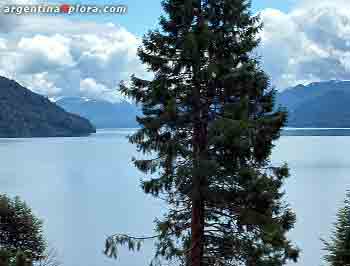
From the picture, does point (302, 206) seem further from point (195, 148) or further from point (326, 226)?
point (195, 148)

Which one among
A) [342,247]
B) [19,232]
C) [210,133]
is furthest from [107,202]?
[210,133]

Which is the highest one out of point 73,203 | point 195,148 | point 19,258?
point 195,148

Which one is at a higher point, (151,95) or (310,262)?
(151,95)

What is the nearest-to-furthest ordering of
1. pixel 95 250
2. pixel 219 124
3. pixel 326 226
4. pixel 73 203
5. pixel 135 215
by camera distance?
1. pixel 219 124
2. pixel 95 250
3. pixel 326 226
4. pixel 135 215
5. pixel 73 203

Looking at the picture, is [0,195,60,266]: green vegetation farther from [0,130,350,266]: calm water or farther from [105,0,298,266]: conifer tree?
[105,0,298,266]: conifer tree

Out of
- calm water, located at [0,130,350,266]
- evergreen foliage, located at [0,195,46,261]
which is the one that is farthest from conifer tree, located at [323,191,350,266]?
calm water, located at [0,130,350,266]

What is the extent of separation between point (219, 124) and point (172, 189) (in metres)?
3.58

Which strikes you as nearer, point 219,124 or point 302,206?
point 219,124

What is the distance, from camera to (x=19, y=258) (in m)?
19.9

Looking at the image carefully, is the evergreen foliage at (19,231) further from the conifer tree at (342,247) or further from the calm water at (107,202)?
the conifer tree at (342,247)

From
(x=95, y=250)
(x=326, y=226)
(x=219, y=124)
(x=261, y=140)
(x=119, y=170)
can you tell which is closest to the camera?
(x=219, y=124)

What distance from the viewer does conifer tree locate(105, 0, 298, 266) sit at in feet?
51.4

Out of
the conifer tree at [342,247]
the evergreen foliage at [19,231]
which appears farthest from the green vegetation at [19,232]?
the conifer tree at [342,247]

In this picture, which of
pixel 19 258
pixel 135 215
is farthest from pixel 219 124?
pixel 135 215
